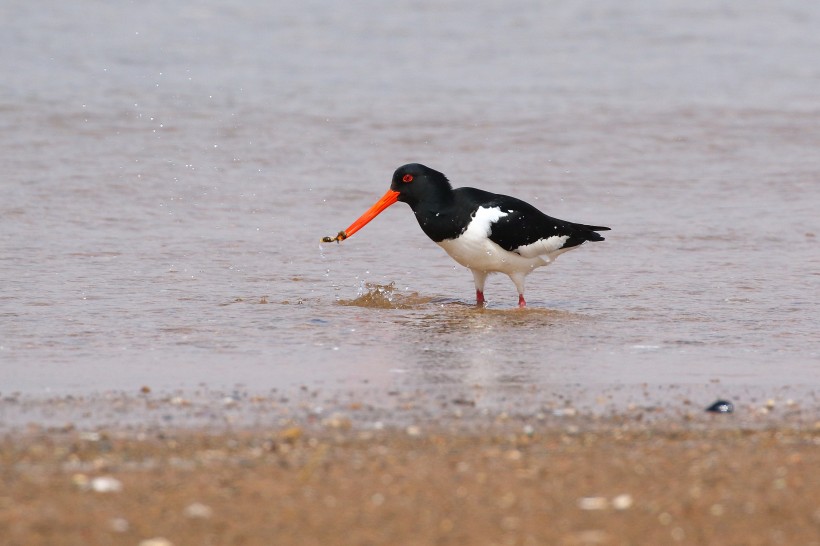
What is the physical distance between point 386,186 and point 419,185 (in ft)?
10.1

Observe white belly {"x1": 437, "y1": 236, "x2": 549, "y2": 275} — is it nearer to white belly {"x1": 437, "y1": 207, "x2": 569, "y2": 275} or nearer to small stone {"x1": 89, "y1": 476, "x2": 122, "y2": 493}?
white belly {"x1": 437, "y1": 207, "x2": 569, "y2": 275}

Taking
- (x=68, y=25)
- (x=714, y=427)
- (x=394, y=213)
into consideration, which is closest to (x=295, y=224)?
(x=394, y=213)

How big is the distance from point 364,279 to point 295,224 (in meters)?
1.74


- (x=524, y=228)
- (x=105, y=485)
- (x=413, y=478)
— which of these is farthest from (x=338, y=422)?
(x=524, y=228)

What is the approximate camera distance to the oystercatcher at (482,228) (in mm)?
7859

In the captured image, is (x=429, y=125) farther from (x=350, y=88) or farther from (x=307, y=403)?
(x=307, y=403)

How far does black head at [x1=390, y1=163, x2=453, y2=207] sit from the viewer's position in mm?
8078

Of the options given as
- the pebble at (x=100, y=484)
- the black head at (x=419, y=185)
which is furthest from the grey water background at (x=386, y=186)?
the pebble at (x=100, y=484)

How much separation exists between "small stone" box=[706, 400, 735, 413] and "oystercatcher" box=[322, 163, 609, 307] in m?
2.84

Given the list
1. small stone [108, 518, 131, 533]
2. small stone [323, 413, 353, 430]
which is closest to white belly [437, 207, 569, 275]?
small stone [323, 413, 353, 430]

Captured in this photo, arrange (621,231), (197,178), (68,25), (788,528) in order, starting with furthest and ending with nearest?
1. (68,25)
2. (197,178)
3. (621,231)
4. (788,528)

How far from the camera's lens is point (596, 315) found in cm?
741

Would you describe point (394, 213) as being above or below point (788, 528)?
above

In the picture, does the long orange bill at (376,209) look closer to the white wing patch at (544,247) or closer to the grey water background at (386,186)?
the grey water background at (386,186)
